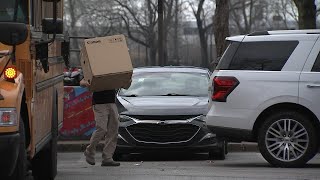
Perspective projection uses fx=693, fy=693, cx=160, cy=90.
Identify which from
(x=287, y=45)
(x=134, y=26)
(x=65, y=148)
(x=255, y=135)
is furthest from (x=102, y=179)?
(x=134, y=26)

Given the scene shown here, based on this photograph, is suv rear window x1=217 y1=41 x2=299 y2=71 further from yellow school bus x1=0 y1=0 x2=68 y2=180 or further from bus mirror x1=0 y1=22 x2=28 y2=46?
bus mirror x1=0 y1=22 x2=28 y2=46

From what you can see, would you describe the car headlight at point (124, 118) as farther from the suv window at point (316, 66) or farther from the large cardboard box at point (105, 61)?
the suv window at point (316, 66)

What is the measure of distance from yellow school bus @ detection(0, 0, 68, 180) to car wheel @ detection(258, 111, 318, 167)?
3.02 m

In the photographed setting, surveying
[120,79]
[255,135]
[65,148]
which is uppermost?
[120,79]

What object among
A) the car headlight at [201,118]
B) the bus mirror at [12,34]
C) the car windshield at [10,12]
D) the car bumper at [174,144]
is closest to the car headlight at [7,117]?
the bus mirror at [12,34]

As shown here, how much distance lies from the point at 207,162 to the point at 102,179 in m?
3.05

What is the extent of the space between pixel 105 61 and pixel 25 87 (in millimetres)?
3154

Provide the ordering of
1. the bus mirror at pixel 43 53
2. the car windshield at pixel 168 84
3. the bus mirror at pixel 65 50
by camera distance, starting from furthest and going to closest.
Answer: the car windshield at pixel 168 84, the bus mirror at pixel 65 50, the bus mirror at pixel 43 53

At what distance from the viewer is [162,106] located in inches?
441

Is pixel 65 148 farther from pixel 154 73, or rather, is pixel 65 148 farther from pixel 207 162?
pixel 207 162

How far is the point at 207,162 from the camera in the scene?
11.1 meters

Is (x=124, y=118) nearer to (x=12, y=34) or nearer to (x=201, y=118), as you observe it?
(x=201, y=118)

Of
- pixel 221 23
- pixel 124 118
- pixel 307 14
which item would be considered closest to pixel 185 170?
pixel 124 118

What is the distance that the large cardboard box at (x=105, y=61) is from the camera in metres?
9.59
